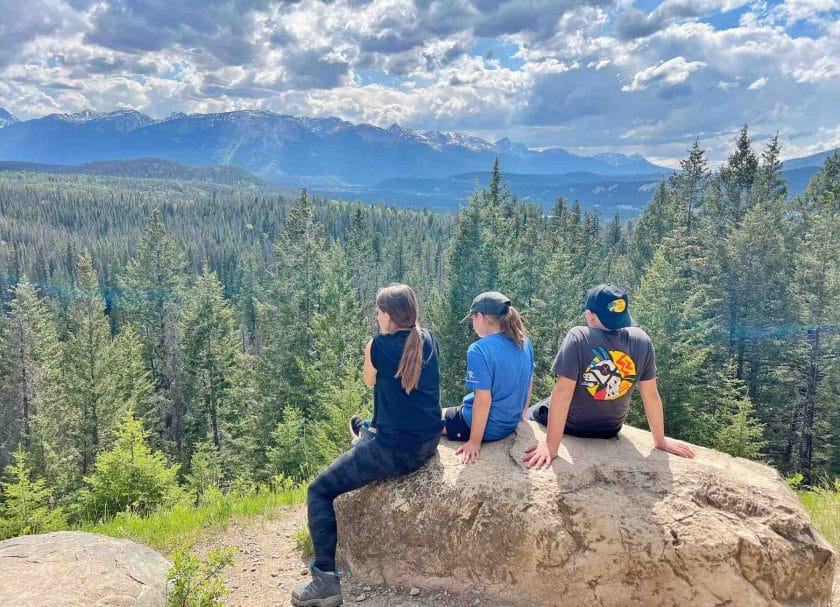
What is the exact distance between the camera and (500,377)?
5.27 meters

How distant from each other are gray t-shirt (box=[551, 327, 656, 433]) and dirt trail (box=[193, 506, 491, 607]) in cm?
230

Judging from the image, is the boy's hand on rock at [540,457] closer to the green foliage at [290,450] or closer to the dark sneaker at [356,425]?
the dark sneaker at [356,425]

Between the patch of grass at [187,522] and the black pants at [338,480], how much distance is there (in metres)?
2.59

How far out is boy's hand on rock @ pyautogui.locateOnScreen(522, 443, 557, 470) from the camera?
16.2 feet

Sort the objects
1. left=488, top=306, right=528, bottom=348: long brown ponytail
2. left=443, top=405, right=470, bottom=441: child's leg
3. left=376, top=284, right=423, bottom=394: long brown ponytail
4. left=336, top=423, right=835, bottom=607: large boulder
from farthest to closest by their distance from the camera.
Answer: left=443, top=405, right=470, bottom=441: child's leg, left=488, top=306, right=528, bottom=348: long brown ponytail, left=376, top=284, right=423, bottom=394: long brown ponytail, left=336, top=423, right=835, bottom=607: large boulder

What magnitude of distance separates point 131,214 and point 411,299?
624ft

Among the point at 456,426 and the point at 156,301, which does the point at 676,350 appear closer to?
the point at 456,426

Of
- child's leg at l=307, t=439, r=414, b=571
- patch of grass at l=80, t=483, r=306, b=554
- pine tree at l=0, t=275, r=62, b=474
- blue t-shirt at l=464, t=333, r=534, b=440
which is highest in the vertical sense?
blue t-shirt at l=464, t=333, r=534, b=440

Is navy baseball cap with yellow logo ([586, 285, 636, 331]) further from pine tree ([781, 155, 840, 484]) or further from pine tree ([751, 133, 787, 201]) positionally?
pine tree ([751, 133, 787, 201])

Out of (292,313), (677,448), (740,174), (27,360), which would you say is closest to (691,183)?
(740,174)

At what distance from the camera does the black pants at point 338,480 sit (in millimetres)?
4844

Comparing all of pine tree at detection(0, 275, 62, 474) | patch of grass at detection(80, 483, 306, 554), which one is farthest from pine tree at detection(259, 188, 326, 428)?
patch of grass at detection(80, 483, 306, 554)

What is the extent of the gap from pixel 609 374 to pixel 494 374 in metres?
1.16

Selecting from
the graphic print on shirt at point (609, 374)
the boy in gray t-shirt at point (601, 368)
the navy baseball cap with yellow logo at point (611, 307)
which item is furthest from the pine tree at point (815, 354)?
the navy baseball cap with yellow logo at point (611, 307)
